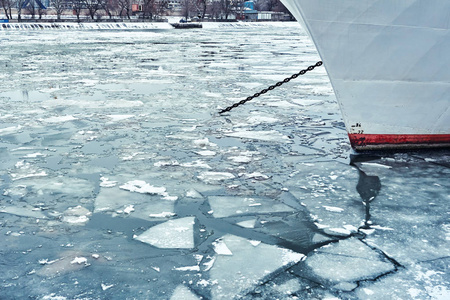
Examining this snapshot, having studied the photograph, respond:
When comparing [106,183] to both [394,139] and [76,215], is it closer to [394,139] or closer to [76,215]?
[76,215]

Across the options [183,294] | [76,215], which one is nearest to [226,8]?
[76,215]

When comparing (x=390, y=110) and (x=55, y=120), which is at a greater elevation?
(x=390, y=110)

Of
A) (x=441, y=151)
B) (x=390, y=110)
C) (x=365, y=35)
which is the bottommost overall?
(x=441, y=151)

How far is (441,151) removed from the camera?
20.1ft

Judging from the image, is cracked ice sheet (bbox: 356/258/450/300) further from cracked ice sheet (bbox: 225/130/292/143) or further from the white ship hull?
cracked ice sheet (bbox: 225/130/292/143)

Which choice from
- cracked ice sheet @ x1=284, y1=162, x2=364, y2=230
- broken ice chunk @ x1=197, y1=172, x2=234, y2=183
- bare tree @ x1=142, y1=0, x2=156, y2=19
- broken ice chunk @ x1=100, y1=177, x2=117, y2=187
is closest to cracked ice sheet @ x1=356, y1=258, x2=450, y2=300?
cracked ice sheet @ x1=284, y1=162, x2=364, y2=230

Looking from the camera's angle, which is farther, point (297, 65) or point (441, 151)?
point (297, 65)

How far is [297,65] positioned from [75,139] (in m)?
9.91

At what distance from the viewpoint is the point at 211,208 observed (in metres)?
4.12

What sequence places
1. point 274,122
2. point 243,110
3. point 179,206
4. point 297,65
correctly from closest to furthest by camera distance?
point 179,206 → point 274,122 → point 243,110 → point 297,65

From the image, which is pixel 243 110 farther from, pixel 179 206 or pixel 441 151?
pixel 179 206

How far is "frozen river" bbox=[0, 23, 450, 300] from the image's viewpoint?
118 inches

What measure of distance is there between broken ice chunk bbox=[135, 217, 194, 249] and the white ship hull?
299 cm

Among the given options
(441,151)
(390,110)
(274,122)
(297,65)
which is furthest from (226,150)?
(297,65)
